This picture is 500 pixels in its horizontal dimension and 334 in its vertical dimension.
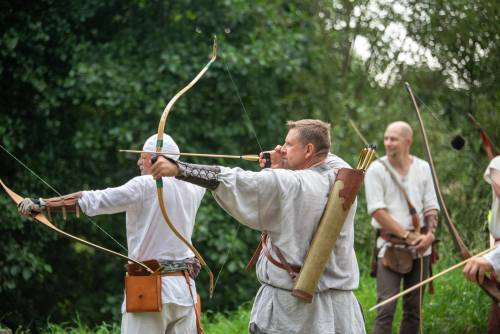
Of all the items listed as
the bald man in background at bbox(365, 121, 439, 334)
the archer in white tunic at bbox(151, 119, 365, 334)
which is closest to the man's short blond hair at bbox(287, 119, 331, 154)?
the archer in white tunic at bbox(151, 119, 365, 334)

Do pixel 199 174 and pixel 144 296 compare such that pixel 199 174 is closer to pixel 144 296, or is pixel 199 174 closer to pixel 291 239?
pixel 291 239

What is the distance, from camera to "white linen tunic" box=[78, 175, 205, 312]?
14.2ft

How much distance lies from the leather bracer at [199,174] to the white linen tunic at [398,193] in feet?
8.90

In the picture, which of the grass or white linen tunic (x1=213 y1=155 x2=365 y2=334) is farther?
the grass

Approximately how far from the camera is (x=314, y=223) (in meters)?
3.71

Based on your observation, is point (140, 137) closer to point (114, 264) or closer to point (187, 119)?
point (187, 119)

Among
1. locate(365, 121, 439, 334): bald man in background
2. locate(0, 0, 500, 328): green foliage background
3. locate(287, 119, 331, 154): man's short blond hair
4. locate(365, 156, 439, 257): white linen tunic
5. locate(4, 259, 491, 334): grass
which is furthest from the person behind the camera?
locate(0, 0, 500, 328): green foliage background

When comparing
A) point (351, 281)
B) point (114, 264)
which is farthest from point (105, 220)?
point (351, 281)

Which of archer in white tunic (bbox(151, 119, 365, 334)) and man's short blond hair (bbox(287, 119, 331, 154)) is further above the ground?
man's short blond hair (bbox(287, 119, 331, 154))

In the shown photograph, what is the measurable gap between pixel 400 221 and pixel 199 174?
2920mm

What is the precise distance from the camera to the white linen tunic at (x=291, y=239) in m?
3.50

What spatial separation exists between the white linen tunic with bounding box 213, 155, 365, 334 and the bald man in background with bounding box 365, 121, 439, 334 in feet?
6.72

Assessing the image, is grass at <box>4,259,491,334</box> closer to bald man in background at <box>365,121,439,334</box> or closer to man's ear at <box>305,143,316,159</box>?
bald man in background at <box>365,121,439,334</box>

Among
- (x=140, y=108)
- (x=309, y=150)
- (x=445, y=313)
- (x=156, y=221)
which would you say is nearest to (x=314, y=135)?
(x=309, y=150)
